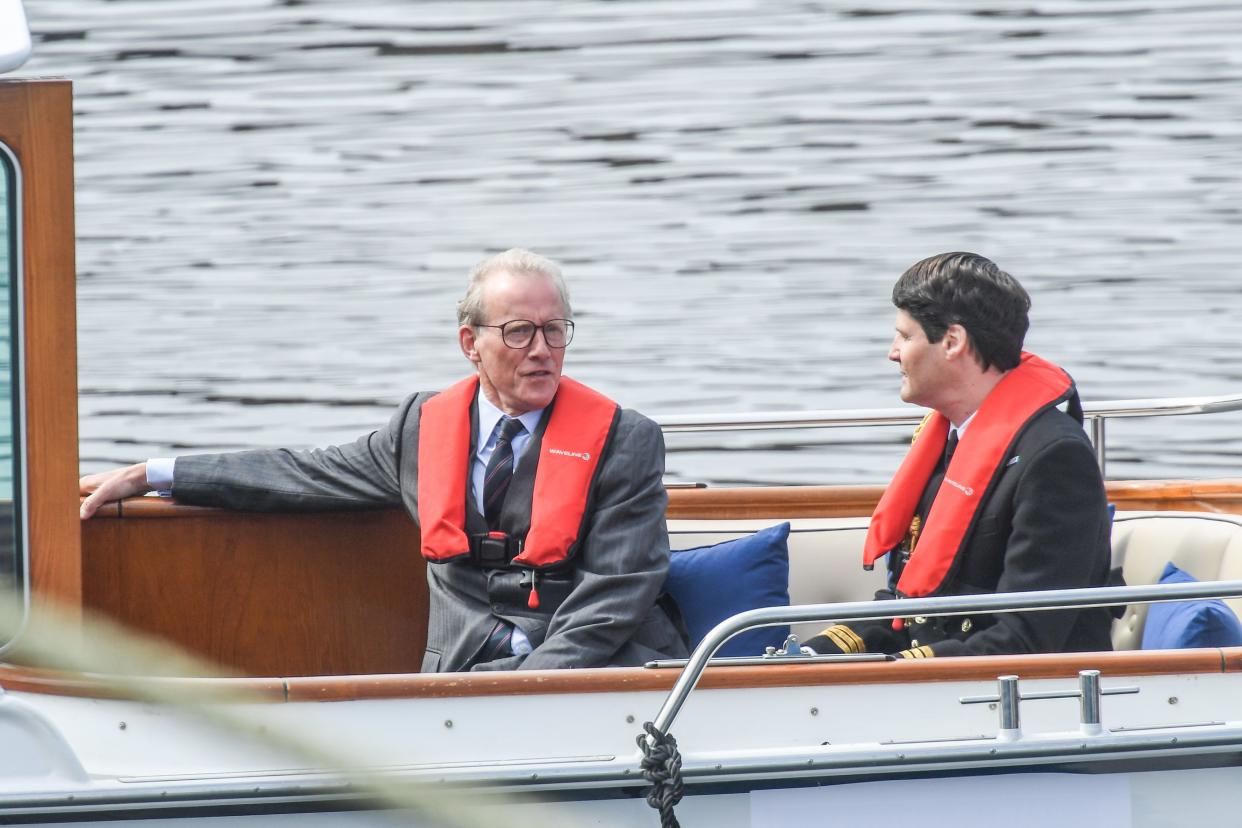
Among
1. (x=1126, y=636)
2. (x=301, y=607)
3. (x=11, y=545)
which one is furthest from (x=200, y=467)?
(x=1126, y=636)

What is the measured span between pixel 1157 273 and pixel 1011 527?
20.2ft

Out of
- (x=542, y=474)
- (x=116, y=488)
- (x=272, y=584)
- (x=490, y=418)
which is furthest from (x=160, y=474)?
(x=542, y=474)

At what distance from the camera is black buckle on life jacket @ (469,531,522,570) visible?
3164 mm

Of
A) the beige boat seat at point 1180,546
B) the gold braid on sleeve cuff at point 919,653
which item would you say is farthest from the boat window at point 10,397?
the beige boat seat at point 1180,546

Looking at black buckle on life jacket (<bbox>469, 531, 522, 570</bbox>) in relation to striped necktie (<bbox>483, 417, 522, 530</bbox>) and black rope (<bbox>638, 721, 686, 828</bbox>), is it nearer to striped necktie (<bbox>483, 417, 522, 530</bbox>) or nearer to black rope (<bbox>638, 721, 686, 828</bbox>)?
striped necktie (<bbox>483, 417, 522, 530</bbox>)

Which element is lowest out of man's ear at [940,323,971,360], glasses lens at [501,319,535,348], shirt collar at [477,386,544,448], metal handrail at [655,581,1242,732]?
metal handrail at [655,581,1242,732]

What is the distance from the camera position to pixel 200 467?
3334mm

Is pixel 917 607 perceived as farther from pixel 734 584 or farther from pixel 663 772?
pixel 734 584

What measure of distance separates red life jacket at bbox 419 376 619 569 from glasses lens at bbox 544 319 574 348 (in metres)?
0.11

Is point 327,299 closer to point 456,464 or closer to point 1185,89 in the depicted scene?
point 1185,89

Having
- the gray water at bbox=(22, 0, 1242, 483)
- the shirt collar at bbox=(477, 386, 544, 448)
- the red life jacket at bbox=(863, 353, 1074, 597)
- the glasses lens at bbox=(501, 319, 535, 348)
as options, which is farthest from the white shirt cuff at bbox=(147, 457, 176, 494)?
the gray water at bbox=(22, 0, 1242, 483)

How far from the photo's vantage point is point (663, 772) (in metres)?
2.62

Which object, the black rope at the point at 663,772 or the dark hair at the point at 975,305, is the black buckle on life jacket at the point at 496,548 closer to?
the black rope at the point at 663,772

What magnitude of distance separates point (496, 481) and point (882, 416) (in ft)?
4.11
